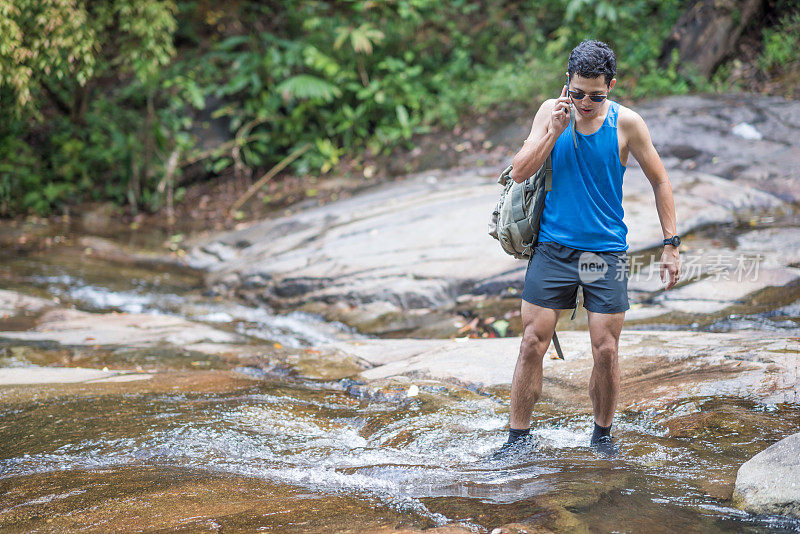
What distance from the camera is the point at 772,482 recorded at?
2.77 meters

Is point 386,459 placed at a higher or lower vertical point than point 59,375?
lower

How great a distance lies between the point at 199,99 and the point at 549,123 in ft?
38.6

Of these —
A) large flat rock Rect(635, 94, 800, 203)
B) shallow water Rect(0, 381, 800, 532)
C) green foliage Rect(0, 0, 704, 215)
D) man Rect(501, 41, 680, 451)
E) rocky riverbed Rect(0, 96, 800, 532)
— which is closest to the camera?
shallow water Rect(0, 381, 800, 532)

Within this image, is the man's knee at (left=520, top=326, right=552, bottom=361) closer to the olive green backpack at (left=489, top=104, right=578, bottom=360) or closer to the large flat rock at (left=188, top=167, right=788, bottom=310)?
the olive green backpack at (left=489, top=104, right=578, bottom=360)

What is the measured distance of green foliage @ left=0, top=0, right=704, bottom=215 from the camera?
12.4 metres

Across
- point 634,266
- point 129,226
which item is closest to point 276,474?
point 634,266

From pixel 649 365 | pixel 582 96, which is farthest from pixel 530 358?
pixel 649 365

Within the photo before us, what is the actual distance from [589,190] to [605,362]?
0.89 metres

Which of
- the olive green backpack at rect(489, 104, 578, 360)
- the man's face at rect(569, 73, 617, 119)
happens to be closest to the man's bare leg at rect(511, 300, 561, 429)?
the olive green backpack at rect(489, 104, 578, 360)

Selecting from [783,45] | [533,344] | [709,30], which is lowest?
[533,344]

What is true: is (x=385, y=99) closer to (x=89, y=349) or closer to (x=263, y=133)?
(x=263, y=133)

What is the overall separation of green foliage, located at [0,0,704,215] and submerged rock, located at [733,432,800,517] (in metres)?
9.84

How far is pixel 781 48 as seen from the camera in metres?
10.9

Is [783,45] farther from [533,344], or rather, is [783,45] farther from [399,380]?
[533,344]
